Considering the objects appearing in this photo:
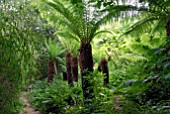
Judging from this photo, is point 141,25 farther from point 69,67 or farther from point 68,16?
point 69,67

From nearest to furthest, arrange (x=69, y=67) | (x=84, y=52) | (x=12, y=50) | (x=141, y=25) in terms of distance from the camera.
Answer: (x=12, y=50) → (x=141, y=25) → (x=84, y=52) → (x=69, y=67)

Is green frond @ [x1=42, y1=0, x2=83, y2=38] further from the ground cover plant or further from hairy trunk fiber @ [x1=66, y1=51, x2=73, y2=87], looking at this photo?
hairy trunk fiber @ [x1=66, y1=51, x2=73, y2=87]

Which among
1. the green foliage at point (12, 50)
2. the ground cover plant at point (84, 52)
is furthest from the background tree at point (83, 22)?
the green foliage at point (12, 50)

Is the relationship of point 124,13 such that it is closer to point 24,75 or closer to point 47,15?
point 47,15

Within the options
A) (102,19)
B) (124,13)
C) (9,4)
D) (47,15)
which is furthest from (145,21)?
(9,4)

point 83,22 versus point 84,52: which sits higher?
point 83,22

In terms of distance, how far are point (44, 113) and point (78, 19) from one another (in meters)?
2.14

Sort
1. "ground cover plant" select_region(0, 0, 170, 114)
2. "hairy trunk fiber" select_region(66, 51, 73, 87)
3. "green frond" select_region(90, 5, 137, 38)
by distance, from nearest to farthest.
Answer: "ground cover plant" select_region(0, 0, 170, 114)
"green frond" select_region(90, 5, 137, 38)
"hairy trunk fiber" select_region(66, 51, 73, 87)

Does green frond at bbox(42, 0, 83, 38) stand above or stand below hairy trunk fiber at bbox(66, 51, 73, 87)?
above

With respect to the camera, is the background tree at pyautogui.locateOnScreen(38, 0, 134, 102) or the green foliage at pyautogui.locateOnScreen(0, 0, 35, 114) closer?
the green foliage at pyautogui.locateOnScreen(0, 0, 35, 114)

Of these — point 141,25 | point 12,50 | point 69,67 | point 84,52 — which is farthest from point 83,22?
point 69,67

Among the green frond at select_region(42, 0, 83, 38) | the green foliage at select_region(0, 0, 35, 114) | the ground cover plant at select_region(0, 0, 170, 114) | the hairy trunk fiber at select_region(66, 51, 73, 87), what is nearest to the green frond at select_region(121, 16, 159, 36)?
the ground cover plant at select_region(0, 0, 170, 114)

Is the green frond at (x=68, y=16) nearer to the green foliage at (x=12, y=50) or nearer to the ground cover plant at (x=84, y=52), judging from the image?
the ground cover plant at (x=84, y=52)

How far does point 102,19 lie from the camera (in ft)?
14.4
